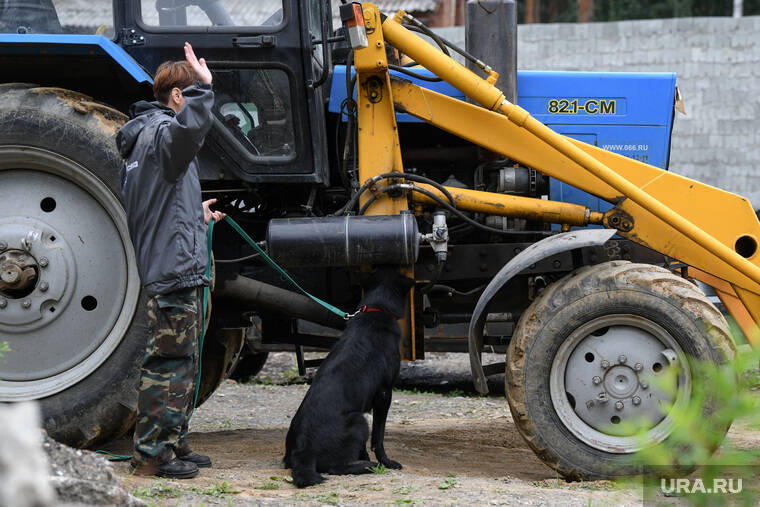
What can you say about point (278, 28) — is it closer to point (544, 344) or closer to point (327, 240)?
point (327, 240)

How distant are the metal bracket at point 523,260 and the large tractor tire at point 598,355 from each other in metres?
0.16

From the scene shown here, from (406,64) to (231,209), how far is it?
3.97ft

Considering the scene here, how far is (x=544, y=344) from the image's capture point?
12.9 feet

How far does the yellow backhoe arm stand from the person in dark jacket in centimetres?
90

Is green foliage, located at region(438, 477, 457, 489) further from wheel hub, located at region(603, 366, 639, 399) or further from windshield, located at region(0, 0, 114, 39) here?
windshield, located at region(0, 0, 114, 39)

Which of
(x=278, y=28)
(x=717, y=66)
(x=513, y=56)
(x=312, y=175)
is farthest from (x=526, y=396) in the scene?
(x=717, y=66)

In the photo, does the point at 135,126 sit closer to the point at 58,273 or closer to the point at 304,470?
the point at 58,273

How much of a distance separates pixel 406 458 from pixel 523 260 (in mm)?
1205

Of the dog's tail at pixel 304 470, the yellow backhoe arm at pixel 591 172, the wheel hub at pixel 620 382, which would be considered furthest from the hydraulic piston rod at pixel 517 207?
the dog's tail at pixel 304 470

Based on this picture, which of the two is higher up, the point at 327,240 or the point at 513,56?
the point at 513,56

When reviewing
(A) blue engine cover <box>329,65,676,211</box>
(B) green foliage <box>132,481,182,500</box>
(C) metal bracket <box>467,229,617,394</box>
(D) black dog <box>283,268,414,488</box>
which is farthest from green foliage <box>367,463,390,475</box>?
(A) blue engine cover <box>329,65,676,211</box>

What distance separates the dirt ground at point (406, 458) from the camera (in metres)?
3.38

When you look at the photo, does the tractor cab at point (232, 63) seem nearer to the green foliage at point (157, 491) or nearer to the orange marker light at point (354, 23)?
the orange marker light at point (354, 23)

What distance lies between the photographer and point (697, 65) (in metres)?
10.3
